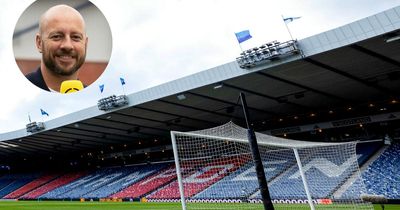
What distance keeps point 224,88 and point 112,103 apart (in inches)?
355

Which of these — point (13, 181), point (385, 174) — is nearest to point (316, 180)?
point (385, 174)

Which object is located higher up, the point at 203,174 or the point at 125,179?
the point at 125,179

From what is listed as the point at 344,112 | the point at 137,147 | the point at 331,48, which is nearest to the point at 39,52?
the point at 331,48

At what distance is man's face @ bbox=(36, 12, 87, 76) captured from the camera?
Result: 504 centimetres

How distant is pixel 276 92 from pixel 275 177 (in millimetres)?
6370

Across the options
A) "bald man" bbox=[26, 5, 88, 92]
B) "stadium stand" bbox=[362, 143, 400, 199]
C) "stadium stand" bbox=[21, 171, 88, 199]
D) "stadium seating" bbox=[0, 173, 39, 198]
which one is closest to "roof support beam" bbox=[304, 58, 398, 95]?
"stadium stand" bbox=[362, 143, 400, 199]

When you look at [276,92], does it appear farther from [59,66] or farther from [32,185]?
[32,185]

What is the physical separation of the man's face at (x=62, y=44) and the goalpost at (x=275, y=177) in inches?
410

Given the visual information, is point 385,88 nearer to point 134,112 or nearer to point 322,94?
point 322,94

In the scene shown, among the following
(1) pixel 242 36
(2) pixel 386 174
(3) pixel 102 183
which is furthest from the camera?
(3) pixel 102 183

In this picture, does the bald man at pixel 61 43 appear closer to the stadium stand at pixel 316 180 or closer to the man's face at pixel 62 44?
the man's face at pixel 62 44

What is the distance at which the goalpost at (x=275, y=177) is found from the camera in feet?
64.4

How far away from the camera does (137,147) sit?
47.0 metres

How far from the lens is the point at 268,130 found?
35.5 meters
